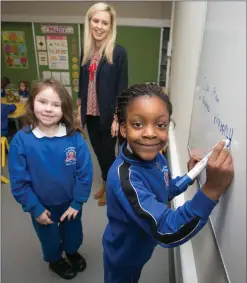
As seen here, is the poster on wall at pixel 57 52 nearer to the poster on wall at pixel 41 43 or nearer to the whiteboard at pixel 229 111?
the poster on wall at pixel 41 43

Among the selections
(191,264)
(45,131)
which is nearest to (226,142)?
(191,264)

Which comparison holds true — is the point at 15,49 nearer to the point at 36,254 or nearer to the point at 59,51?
the point at 59,51

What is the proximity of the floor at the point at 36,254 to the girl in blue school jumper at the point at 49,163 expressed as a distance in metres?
0.37

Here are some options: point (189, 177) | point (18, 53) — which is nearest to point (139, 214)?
point (189, 177)

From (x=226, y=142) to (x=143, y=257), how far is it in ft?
1.87

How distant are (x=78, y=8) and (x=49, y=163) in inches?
109

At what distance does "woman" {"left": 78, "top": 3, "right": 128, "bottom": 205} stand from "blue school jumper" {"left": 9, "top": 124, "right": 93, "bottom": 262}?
1.67 feet

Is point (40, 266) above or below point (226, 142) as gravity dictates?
below

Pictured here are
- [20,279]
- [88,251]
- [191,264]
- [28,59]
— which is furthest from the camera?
[28,59]

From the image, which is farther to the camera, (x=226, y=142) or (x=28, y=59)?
(x=28, y=59)

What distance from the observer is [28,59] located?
12.0 ft

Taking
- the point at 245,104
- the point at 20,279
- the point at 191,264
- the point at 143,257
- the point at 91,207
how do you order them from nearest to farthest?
the point at 245,104 → the point at 143,257 → the point at 191,264 → the point at 20,279 → the point at 91,207

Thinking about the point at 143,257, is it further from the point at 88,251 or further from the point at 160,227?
the point at 88,251

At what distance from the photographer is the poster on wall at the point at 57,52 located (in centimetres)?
352
